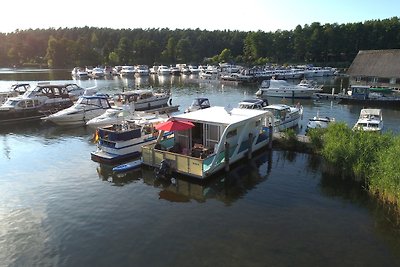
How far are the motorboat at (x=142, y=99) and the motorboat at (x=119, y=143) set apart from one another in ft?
60.6

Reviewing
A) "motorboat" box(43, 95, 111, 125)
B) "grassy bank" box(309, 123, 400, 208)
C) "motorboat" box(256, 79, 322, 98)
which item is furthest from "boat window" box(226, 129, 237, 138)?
"motorboat" box(256, 79, 322, 98)

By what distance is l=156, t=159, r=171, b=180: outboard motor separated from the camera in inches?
876

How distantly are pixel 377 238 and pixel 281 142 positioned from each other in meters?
13.8

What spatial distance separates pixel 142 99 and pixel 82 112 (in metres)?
9.59

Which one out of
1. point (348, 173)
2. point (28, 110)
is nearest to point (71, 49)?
point (28, 110)

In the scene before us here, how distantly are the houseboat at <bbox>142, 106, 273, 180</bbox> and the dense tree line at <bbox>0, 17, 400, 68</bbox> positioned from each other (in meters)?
117

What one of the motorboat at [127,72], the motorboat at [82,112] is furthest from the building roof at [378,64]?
the motorboat at [127,72]

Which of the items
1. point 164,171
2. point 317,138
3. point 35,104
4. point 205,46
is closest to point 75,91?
point 35,104

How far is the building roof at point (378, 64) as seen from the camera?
6038 centimetres

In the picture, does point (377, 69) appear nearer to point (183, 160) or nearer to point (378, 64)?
point (378, 64)

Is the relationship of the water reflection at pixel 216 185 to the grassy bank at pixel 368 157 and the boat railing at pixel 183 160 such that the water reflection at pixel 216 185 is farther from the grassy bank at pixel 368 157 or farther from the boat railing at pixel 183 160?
the grassy bank at pixel 368 157

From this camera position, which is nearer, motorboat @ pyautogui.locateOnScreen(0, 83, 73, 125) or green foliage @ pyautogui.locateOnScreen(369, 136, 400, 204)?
green foliage @ pyautogui.locateOnScreen(369, 136, 400, 204)

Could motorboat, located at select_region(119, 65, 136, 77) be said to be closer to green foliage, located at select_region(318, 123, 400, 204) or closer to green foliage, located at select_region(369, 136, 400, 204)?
green foliage, located at select_region(318, 123, 400, 204)

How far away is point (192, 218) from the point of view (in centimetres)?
1756
